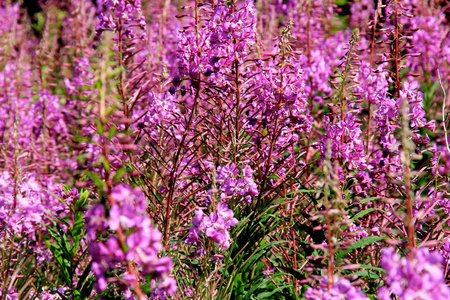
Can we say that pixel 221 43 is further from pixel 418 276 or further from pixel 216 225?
pixel 418 276

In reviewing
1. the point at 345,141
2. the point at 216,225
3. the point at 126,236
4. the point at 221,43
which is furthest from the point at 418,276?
the point at 221,43

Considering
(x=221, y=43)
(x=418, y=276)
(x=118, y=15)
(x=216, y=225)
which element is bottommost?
(x=216, y=225)

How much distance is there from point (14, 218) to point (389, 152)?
96.5 inches

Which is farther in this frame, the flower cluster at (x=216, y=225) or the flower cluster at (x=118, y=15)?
the flower cluster at (x=118, y=15)

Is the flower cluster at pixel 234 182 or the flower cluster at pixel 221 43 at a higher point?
the flower cluster at pixel 221 43

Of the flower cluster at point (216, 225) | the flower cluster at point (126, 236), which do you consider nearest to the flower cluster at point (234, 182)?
the flower cluster at point (216, 225)

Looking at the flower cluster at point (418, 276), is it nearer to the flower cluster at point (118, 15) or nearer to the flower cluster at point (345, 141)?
the flower cluster at point (345, 141)

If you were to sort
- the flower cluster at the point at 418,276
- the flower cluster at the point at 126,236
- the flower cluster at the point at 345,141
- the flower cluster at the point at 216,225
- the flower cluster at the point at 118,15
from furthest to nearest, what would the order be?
1. the flower cluster at the point at 118,15
2. the flower cluster at the point at 345,141
3. the flower cluster at the point at 216,225
4. the flower cluster at the point at 126,236
5. the flower cluster at the point at 418,276

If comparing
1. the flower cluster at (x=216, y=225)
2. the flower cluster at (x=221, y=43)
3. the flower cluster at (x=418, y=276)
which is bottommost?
the flower cluster at (x=216, y=225)

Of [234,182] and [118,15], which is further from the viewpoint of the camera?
[118,15]

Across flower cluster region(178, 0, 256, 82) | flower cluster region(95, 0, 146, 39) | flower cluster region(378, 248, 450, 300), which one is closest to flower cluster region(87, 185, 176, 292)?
flower cluster region(378, 248, 450, 300)

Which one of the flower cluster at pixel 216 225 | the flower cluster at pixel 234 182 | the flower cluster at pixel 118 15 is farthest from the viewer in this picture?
the flower cluster at pixel 118 15

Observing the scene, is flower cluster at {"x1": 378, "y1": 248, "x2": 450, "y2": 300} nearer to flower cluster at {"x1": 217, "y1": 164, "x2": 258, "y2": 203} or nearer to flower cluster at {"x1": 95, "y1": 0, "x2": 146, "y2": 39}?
flower cluster at {"x1": 217, "y1": 164, "x2": 258, "y2": 203}

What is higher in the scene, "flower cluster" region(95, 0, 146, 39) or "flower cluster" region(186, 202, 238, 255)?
"flower cluster" region(95, 0, 146, 39)
